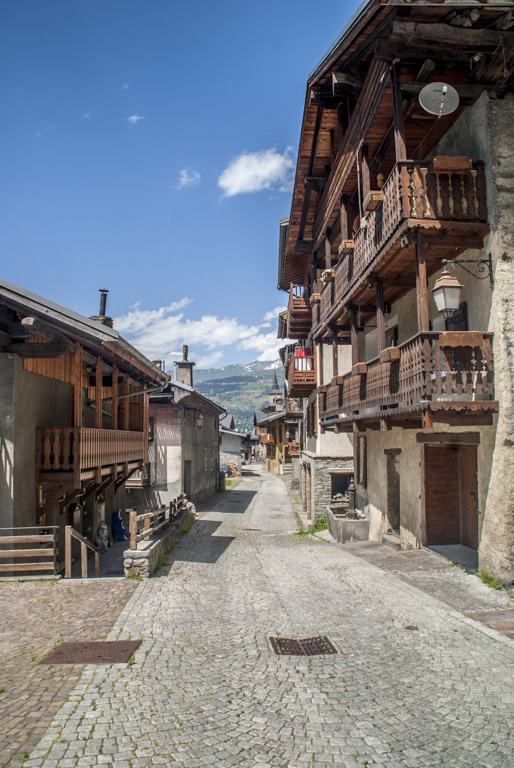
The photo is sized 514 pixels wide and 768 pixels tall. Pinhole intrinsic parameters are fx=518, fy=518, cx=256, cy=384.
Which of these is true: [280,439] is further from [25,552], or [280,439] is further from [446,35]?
[446,35]

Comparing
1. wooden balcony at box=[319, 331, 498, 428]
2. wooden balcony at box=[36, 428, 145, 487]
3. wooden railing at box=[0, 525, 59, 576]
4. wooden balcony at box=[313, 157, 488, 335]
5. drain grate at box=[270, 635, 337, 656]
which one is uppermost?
wooden balcony at box=[313, 157, 488, 335]

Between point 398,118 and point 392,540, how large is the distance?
33.3ft

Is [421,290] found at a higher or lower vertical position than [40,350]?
higher

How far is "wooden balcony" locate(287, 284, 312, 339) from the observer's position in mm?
22266

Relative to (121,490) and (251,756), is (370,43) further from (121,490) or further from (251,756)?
(121,490)

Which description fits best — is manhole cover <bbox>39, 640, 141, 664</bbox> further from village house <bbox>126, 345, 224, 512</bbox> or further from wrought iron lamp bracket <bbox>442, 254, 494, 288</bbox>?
village house <bbox>126, 345, 224, 512</bbox>

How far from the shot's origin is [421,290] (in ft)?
28.6

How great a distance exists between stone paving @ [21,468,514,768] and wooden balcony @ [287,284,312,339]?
14.3 m

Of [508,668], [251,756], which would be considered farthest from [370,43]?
[251,756]

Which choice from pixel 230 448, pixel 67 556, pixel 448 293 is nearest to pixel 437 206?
pixel 448 293

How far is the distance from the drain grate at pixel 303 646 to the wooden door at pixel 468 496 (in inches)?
213

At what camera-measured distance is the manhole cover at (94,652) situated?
619 cm

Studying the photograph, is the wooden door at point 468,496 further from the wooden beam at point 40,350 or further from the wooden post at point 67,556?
the wooden beam at point 40,350

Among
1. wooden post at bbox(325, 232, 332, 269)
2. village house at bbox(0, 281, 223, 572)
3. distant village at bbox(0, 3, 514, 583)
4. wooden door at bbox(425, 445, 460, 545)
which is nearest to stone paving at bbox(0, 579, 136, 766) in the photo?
distant village at bbox(0, 3, 514, 583)
